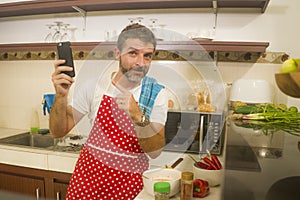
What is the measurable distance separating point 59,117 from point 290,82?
35.8 inches

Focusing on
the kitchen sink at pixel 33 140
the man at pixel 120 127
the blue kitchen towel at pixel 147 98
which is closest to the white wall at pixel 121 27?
the kitchen sink at pixel 33 140

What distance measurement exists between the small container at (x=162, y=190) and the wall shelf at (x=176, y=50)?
733mm

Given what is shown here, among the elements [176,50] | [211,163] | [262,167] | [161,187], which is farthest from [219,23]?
[262,167]

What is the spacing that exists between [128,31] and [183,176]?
0.62 metres

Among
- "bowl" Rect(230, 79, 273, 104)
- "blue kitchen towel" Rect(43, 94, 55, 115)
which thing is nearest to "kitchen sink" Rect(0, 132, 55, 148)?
"blue kitchen towel" Rect(43, 94, 55, 115)

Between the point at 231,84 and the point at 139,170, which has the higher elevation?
the point at 231,84

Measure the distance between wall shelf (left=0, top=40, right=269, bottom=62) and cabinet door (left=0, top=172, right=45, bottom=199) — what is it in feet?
2.75

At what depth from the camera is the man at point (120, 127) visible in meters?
1.02

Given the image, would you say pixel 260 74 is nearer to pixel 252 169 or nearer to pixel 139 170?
pixel 139 170

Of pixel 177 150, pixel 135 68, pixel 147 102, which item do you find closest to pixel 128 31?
pixel 135 68

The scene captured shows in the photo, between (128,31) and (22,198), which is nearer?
(128,31)

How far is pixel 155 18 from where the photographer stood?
1765mm

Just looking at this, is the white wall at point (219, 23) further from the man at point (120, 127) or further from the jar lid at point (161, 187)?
the jar lid at point (161, 187)

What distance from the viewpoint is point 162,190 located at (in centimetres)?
80
